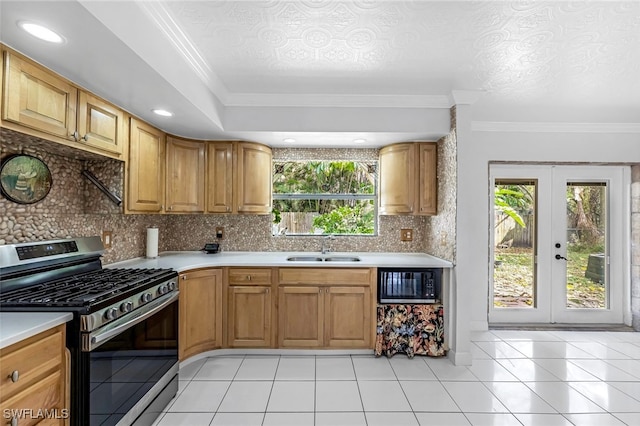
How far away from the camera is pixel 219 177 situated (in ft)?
11.4

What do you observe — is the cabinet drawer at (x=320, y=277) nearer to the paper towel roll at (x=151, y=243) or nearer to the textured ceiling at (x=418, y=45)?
the paper towel roll at (x=151, y=243)

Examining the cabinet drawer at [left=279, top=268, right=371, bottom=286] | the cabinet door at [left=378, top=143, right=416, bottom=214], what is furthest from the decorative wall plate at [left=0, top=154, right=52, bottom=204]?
the cabinet door at [left=378, top=143, right=416, bottom=214]

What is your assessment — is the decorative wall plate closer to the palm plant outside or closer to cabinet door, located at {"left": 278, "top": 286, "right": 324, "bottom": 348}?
cabinet door, located at {"left": 278, "top": 286, "right": 324, "bottom": 348}

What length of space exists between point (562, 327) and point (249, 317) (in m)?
3.76

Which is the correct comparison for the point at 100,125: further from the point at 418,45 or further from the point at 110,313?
the point at 418,45

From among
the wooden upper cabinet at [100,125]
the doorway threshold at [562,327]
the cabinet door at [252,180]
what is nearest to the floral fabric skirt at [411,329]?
the doorway threshold at [562,327]

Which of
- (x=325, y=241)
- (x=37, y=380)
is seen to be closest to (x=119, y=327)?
(x=37, y=380)

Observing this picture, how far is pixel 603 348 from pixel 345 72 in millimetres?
3850

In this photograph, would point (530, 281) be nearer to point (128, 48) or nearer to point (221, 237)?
point (221, 237)

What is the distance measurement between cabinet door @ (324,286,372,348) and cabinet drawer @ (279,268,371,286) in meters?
0.07

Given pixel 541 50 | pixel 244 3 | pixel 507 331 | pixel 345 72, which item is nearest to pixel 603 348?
pixel 507 331

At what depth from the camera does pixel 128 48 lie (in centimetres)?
162

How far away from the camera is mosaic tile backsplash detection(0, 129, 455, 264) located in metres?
2.08

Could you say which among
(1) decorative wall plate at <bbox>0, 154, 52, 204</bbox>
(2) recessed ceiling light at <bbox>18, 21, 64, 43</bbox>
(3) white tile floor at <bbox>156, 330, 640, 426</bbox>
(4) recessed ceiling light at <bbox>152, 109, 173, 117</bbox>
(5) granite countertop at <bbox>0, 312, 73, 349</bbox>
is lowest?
(3) white tile floor at <bbox>156, 330, 640, 426</bbox>
